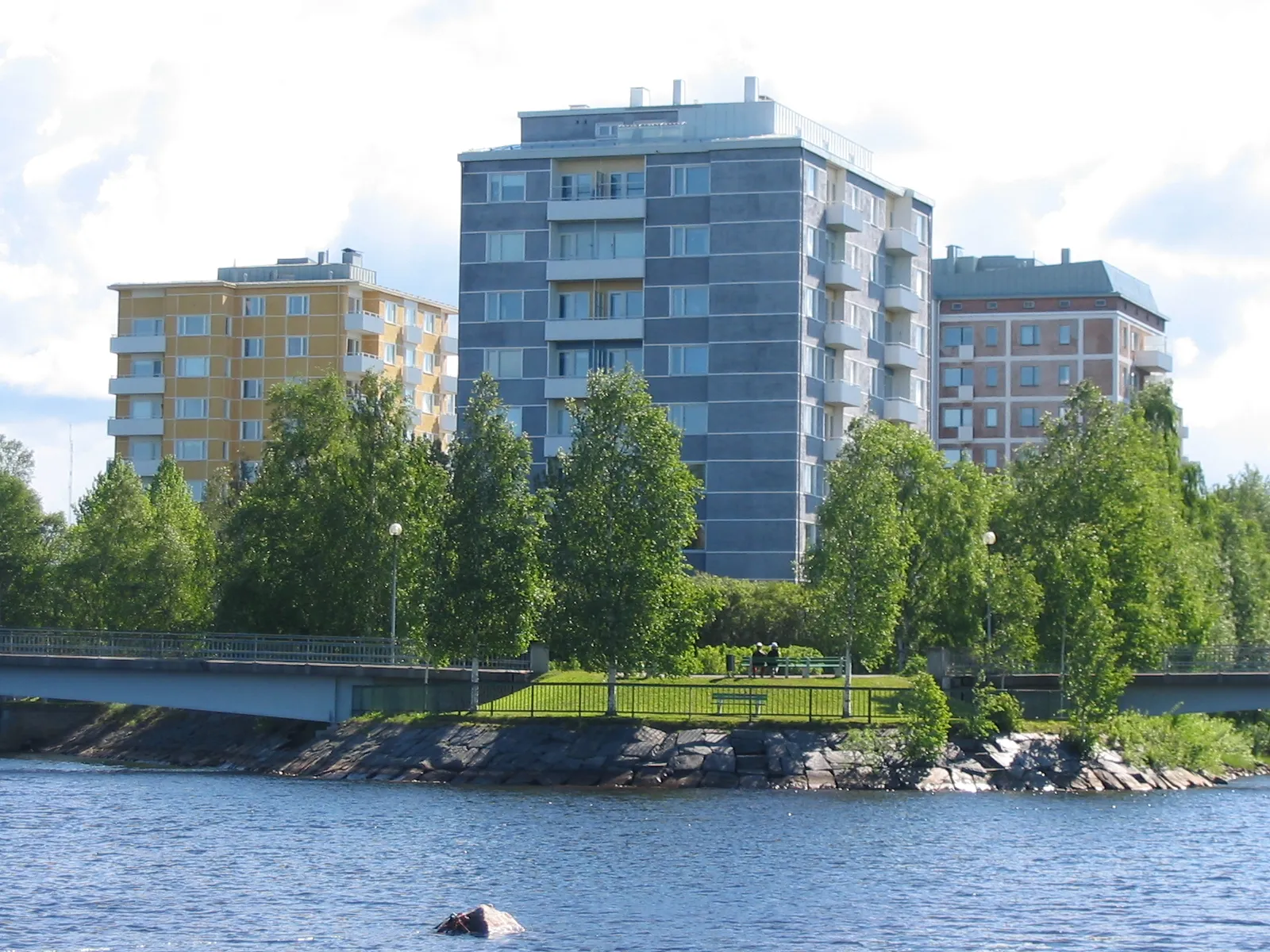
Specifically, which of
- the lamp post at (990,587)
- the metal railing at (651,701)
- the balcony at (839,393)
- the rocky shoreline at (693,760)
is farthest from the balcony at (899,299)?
the rocky shoreline at (693,760)

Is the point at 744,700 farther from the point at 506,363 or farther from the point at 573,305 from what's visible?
the point at 506,363

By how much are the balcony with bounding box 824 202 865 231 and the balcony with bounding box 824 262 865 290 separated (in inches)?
81.0

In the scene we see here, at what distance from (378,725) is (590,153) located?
155 feet

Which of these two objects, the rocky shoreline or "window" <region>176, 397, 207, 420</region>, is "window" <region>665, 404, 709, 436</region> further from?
"window" <region>176, 397, 207, 420</region>

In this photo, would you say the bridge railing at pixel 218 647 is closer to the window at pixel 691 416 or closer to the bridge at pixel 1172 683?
the bridge at pixel 1172 683

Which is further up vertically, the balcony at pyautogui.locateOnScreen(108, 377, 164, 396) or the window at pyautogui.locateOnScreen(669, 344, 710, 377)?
the balcony at pyautogui.locateOnScreen(108, 377, 164, 396)

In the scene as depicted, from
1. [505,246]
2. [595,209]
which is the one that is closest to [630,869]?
[595,209]

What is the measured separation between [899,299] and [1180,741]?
49385 millimetres

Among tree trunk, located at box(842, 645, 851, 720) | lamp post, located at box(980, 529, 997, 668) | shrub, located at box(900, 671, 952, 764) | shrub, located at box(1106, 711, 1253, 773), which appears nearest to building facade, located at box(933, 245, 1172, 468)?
shrub, located at box(1106, 711, 1253, 773)

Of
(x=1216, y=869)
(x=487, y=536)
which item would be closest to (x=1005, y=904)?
(x=1216, y=869)

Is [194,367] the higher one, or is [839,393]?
[194,367]

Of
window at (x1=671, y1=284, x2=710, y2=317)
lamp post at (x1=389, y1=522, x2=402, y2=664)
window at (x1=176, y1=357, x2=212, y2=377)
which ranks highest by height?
window at (x1=176, y1=357, x2=212, y2=377)

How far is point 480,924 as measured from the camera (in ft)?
131

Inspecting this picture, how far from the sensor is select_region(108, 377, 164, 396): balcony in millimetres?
154125
